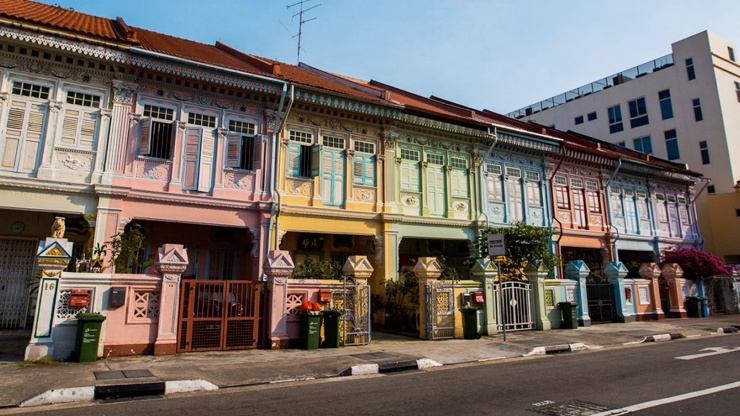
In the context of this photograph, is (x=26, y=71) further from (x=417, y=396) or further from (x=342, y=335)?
(x=417, y=396)

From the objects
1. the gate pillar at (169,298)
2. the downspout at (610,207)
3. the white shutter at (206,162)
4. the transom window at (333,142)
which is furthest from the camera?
the downspout at (610,207)

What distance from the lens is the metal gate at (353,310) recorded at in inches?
467

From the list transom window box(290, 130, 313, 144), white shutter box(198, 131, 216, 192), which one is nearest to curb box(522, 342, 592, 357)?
transom window box(290, 130, 313, 144)

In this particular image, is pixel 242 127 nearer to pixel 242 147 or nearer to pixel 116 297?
pixel 242 147

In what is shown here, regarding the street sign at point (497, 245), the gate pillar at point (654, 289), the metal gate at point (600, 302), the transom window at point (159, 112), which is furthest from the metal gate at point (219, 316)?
the gate pillar at point (654, 289)

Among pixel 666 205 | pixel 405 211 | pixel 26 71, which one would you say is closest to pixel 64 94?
pixel 26 71

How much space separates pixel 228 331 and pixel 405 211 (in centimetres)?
834

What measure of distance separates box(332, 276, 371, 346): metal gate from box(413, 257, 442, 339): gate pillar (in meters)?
1.83

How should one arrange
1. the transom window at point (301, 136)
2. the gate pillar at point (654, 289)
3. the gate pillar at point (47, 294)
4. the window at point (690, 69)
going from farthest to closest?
1. the window at point (690, 69)
2. the gate pillar at point (654, 289)
3. the transom window at point (301, 136)
4. the gate pillar at point (47, 294)

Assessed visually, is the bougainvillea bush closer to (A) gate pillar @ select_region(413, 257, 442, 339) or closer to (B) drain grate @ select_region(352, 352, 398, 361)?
(A) gate pillar @ select_region(413, 257, 442, 339)

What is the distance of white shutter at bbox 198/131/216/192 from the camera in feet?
45.8

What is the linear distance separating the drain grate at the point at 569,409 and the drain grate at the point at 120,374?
6.01 metres

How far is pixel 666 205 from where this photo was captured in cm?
2548

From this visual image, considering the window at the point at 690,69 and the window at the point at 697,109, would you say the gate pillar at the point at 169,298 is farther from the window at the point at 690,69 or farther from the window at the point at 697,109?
the window at the point at 690,69
